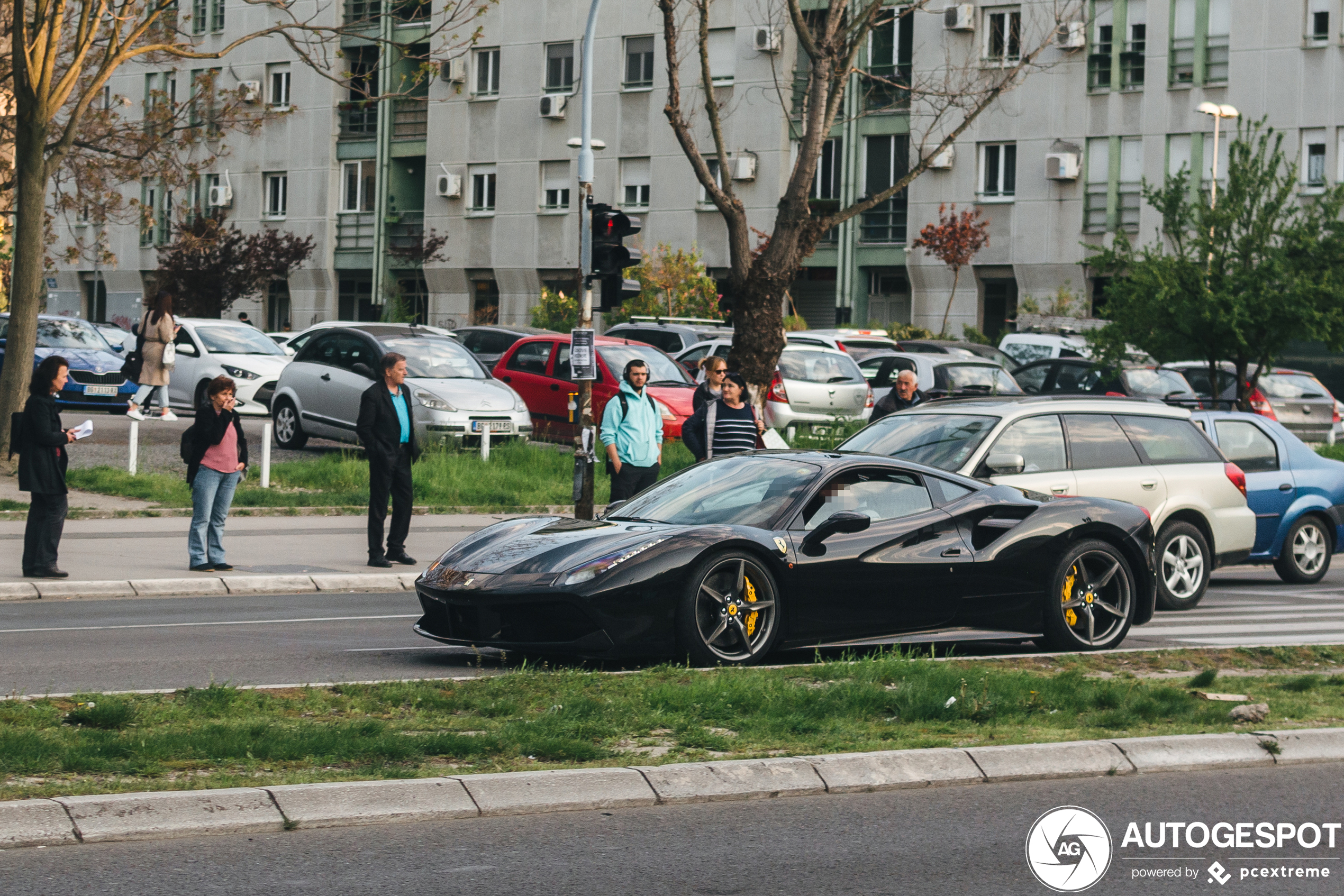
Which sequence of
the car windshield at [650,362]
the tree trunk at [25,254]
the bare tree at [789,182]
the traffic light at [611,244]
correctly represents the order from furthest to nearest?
the car windshield at [650,362]
the bare tree at [789,182]
the tree trunk at [25,254]
the traffic light at [611,244]

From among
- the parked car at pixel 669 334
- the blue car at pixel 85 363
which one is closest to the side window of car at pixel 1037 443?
the parked car at pixel 669 334

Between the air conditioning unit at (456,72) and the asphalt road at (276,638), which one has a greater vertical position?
the air conditioning unit at (456,72)

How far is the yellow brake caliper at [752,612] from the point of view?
32.9 feet

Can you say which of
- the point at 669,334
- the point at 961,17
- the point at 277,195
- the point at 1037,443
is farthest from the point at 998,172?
the point at 1037,443

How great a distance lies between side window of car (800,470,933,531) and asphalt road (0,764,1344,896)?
3.62m

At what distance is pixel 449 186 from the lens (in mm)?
59625

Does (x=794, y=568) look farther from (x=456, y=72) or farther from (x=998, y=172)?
(x=456, y=72)

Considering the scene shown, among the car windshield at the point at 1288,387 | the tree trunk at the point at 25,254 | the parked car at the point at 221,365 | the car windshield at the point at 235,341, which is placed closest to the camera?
the tree trunk at the point at 25,254

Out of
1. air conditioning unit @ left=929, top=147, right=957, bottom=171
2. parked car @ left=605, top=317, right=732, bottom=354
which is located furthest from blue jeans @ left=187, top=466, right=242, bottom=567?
air conditioning unit @ left=929, top=147, right=957, bottom=171

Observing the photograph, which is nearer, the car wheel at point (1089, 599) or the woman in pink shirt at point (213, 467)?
the car wheel at point (1089, 599)

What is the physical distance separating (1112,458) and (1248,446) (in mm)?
3160

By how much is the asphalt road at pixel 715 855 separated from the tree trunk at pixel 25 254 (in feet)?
53.0

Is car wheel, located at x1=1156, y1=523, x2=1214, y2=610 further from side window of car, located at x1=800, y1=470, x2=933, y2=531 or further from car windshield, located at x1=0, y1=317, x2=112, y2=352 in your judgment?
car windshield, located at x1=0, y1=317, x2=112, y2=352

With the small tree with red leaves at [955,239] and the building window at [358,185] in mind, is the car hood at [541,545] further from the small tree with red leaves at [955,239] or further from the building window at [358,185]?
the building window at [358,185]
